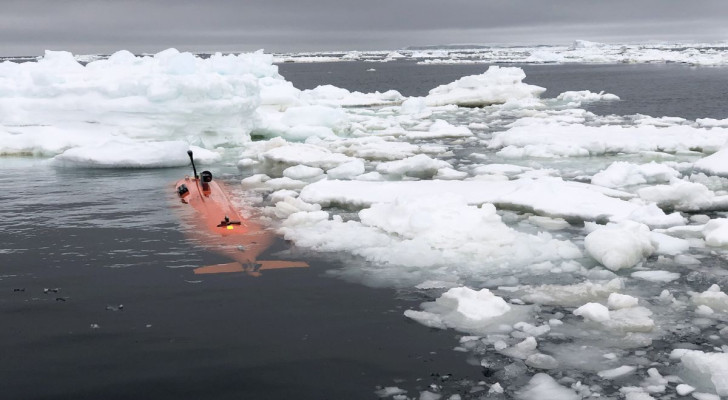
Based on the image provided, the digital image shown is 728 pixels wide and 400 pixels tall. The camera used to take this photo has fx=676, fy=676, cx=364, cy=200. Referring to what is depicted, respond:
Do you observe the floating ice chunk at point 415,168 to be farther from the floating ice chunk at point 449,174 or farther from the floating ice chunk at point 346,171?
the floating ice chunk at point 346,171

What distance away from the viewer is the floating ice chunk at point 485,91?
117ft

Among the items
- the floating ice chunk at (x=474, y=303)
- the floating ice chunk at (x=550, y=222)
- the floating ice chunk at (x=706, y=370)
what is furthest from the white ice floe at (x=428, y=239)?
the floating ice chunk at (x=706, y=370)

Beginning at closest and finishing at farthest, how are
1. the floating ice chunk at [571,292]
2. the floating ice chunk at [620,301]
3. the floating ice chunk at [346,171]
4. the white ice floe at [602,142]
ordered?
the floating ice chunk at [620,301], the floating ice chunk at [571,292], the floating ice chunk at [346,171], the white ice floe at [602,142]

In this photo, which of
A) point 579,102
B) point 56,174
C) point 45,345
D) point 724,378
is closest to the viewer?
point 724,378

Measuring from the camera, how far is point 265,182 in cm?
1448

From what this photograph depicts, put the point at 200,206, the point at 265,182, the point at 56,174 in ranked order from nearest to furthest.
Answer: the point at 200,206
the point at 265,182
the point at 56,174

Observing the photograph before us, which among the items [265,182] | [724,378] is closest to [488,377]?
[724,378]

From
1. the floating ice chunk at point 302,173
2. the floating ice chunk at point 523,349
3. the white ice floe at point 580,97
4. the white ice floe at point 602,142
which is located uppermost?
the floating ice chunk at point 523,349

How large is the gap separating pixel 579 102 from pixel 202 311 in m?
33.2

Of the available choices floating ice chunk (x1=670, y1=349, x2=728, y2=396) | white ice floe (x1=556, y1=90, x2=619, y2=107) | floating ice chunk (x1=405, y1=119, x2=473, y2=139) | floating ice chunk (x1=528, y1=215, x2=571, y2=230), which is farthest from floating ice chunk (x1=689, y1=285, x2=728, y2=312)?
white ice floe (x1=556, y1=90, x2=619, y2=107)

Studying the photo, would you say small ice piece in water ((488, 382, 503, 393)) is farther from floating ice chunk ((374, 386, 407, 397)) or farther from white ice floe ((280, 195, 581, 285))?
white ice floe ((280, 195, 581, 285))

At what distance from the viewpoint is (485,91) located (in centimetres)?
3594

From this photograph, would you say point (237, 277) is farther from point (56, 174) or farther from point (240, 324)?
point (56, 174)

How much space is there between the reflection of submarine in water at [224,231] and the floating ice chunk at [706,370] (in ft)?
15.2
